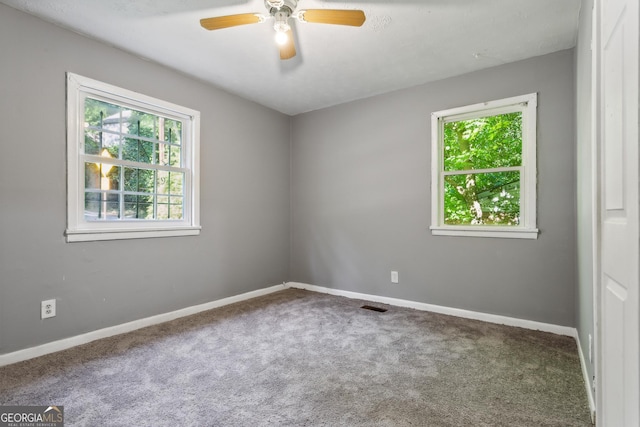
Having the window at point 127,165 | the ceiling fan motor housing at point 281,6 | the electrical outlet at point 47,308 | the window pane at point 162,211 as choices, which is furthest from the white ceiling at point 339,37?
the electrical outlet at point 47,308

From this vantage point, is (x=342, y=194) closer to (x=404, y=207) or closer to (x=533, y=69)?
(x=404, y=207)

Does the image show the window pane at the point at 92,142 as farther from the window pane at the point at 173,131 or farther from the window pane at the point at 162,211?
the window pane at the point at 162,211

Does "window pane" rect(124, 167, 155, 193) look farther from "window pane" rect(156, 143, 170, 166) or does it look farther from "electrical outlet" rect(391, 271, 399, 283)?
"electrical outlet" rect(391, 271, 399, 283)

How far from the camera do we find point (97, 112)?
2643 mm

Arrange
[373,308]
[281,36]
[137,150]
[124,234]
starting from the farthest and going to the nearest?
[373,308] < [137,150] < [124,234] < [281,36]

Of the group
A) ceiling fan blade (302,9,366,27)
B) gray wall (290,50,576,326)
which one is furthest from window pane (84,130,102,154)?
gray wall (290,50,576,326)

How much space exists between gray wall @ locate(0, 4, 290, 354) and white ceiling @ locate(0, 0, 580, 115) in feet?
0.68

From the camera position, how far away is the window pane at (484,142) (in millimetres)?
2980

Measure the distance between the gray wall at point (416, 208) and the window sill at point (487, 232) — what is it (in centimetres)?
6

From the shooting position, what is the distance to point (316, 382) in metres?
1.89

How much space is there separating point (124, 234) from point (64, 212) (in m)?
0.46

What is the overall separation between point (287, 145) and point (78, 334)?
3127 millimetres

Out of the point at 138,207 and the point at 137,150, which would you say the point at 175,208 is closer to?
the point at 138,207

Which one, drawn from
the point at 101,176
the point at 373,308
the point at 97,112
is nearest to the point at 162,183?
the point at 101,176
